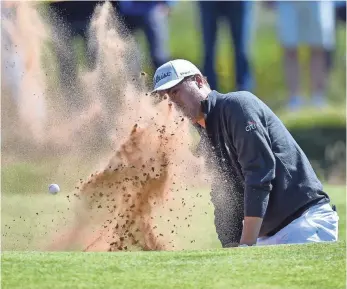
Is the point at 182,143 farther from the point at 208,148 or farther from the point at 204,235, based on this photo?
the point at 204,235

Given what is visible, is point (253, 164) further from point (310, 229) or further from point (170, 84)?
point (170, 84)

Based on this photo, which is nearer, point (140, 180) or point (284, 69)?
point (140, 180)

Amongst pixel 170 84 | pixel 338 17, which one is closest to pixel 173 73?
pixel 170 84

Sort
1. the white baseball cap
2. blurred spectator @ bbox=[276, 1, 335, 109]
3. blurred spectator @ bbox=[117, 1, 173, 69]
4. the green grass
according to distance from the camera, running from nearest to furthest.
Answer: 1. the green grass
2. the white baseball cap
3. blurred spectator @ bbox=[117, 1, 173, 69]
4. blurred spectator @ bbox=[276, 1, 335, 109]

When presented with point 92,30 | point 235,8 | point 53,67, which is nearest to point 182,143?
point 92,30

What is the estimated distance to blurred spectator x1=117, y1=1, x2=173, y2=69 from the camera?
516 inches

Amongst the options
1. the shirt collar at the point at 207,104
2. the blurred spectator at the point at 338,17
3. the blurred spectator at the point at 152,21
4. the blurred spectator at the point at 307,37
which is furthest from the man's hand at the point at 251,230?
the blurred spectator at the point at 338,17

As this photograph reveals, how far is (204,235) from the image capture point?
816 cm

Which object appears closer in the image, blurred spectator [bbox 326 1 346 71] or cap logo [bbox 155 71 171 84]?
cap logo [bbox 155 71 171 84]

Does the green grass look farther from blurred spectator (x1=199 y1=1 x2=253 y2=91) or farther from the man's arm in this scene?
blurred spectator (x1=199 y1=1 x2=253 y2=91)

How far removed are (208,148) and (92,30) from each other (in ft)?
7.48

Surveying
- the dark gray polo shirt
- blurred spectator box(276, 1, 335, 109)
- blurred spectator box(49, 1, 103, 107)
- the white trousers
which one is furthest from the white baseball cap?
blurred spectator box(276, 1, 335, 109)

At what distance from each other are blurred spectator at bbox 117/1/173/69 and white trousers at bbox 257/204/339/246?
7.03 metres

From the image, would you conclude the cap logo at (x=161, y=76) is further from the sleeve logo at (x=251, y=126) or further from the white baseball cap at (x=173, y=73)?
the sleeve logo at (x=251, y=126)
